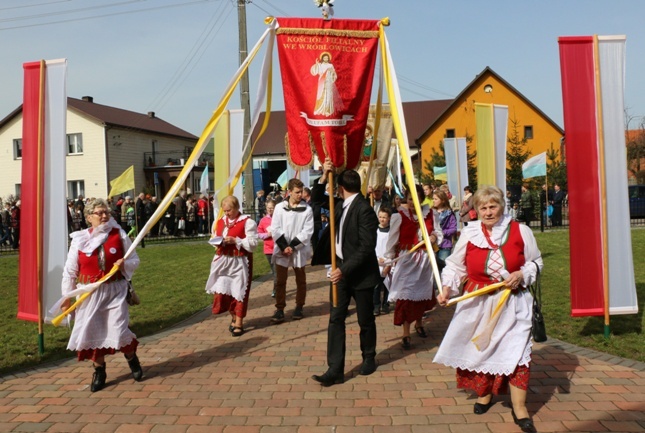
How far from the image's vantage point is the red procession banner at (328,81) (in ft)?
19.5

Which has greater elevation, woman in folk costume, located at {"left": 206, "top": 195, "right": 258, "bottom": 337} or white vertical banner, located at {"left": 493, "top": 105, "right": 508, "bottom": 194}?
white vertical banner, located at {"left": 493, "top": 105, "right": 508, "bottom": 194}

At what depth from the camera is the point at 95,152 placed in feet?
Answer: 129

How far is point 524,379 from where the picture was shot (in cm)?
443

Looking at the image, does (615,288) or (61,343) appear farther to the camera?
(61,343)

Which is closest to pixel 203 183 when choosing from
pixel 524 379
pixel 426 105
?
pixel 524 379

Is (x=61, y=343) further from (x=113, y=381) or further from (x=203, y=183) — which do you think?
(x=203, y=183)

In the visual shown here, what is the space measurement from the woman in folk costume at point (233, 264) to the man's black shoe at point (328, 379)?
2366mm

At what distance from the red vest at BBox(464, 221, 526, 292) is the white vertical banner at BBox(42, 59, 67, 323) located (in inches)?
180

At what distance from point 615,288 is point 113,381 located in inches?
217

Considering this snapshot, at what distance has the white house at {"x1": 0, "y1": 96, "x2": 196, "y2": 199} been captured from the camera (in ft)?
128

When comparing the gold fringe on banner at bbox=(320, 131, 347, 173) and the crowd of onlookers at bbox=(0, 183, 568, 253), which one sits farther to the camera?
the crowd of onlookers at bbox=(0, 183, 568, 253)

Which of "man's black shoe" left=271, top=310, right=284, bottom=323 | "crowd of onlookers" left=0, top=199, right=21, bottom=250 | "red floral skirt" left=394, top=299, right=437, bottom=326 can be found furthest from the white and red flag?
"crowd of onlookers" left=0, top=199, right=21, bottom=250

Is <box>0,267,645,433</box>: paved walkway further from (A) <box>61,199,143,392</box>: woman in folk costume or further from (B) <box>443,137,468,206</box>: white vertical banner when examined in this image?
(B) <box>443,137,468,206</box>: white vertical banner

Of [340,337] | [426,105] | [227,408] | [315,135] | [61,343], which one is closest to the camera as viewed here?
[227,408]
